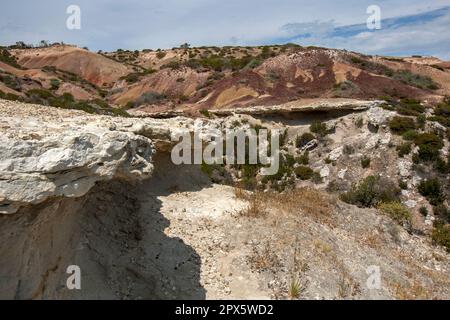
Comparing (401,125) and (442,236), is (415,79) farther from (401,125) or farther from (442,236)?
(442,236)

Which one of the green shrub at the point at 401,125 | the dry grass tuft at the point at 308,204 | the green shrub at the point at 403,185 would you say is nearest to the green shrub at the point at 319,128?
the green shrub at the point at 401,125

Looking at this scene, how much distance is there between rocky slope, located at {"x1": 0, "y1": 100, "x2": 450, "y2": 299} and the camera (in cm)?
480

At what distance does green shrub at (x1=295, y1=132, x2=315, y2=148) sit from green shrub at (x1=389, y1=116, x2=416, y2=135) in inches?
168

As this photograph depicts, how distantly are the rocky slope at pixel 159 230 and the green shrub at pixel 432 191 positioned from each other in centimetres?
387

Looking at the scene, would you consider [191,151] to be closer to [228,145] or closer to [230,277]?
[230,277]

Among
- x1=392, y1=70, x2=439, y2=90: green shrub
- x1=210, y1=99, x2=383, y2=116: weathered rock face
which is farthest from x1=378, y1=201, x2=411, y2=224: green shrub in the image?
x1=392, y1=70, x2=439, y2=90: green shrub

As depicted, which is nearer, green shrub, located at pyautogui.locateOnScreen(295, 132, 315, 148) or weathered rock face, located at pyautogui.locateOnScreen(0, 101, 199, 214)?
weathered rock face, located at pyautogui.locateOnScreen(0, 101, 199, 214)

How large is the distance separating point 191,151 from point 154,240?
3.18m

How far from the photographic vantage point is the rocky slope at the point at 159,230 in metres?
4.80

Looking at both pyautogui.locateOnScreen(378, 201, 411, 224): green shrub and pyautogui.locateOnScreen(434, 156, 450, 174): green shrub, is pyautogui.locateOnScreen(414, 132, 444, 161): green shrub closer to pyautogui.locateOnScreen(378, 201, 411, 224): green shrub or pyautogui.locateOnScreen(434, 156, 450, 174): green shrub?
pyautogui.locateOnScreen(434, 156, 450, 174): green shrub

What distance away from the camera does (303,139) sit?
23953 mm

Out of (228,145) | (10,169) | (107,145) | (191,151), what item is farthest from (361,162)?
(10,169)

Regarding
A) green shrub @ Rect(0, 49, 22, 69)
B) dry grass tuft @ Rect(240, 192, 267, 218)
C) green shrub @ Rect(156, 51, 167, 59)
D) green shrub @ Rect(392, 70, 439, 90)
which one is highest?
green shrub @ Rect(156, 51, 167, 59)

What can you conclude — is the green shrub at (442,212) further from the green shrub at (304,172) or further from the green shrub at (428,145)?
the green shrub at (304,172)
